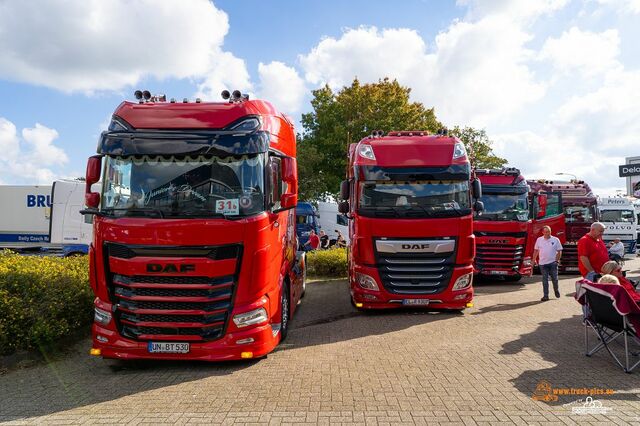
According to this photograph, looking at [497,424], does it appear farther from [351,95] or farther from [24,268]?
[351,95]

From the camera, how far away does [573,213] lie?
17250mm

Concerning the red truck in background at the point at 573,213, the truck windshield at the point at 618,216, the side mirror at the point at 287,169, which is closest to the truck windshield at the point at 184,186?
the side mirror at the point at 287,169

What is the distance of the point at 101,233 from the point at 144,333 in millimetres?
1372

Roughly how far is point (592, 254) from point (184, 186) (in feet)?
22.4

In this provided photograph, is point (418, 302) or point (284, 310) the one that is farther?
point (418, 302)

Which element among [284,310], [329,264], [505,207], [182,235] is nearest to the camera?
[182,235]

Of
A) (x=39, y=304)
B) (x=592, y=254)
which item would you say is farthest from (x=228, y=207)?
(x=592, y=254)

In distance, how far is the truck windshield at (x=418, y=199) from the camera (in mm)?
8602

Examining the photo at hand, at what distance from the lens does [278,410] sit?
4605 mm

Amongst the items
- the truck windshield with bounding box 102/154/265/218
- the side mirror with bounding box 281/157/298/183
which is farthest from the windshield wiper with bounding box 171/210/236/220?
the side mirror with bounding box 281/157/298/183

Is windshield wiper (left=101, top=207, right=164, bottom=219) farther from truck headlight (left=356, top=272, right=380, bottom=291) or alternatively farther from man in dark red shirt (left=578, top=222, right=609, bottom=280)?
man in dark red shirt (left=578, top=222, right=609, bottom=280)

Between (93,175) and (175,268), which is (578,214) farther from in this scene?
(93,175)

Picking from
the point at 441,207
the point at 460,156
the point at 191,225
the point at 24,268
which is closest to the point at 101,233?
the point at 191,225

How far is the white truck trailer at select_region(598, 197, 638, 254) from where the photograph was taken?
1998 cm
